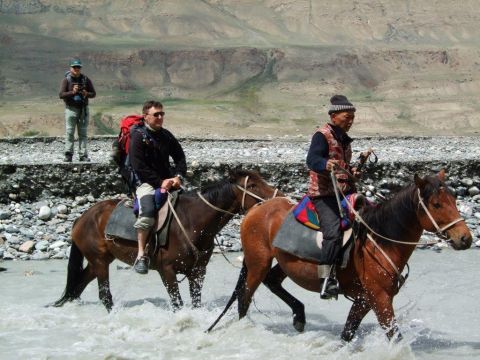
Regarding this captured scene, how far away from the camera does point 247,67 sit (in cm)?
12125

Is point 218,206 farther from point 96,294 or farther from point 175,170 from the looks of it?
point 96,294

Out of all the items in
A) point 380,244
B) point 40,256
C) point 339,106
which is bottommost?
point 40,256

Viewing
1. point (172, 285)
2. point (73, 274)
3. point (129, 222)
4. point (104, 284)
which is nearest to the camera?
point (172, 285)

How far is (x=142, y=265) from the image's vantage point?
9430mm

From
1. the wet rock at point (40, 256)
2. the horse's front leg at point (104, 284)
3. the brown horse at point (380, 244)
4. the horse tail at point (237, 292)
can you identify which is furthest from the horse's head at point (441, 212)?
the wet rock at point (40, 256)

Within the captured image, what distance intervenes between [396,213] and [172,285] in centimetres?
288

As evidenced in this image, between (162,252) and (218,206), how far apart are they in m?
0.81

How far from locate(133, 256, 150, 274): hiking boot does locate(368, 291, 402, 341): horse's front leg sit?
2855 millimetres

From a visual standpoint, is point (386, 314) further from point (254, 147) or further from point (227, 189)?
point (254, 147)

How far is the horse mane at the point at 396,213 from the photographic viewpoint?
24.2 ft

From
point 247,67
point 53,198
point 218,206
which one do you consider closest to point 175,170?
point 218,206

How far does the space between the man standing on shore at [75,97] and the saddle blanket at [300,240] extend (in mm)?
8406

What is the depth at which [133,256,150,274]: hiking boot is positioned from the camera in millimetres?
9422

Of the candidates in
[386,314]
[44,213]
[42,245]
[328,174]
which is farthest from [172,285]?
[44,213]
